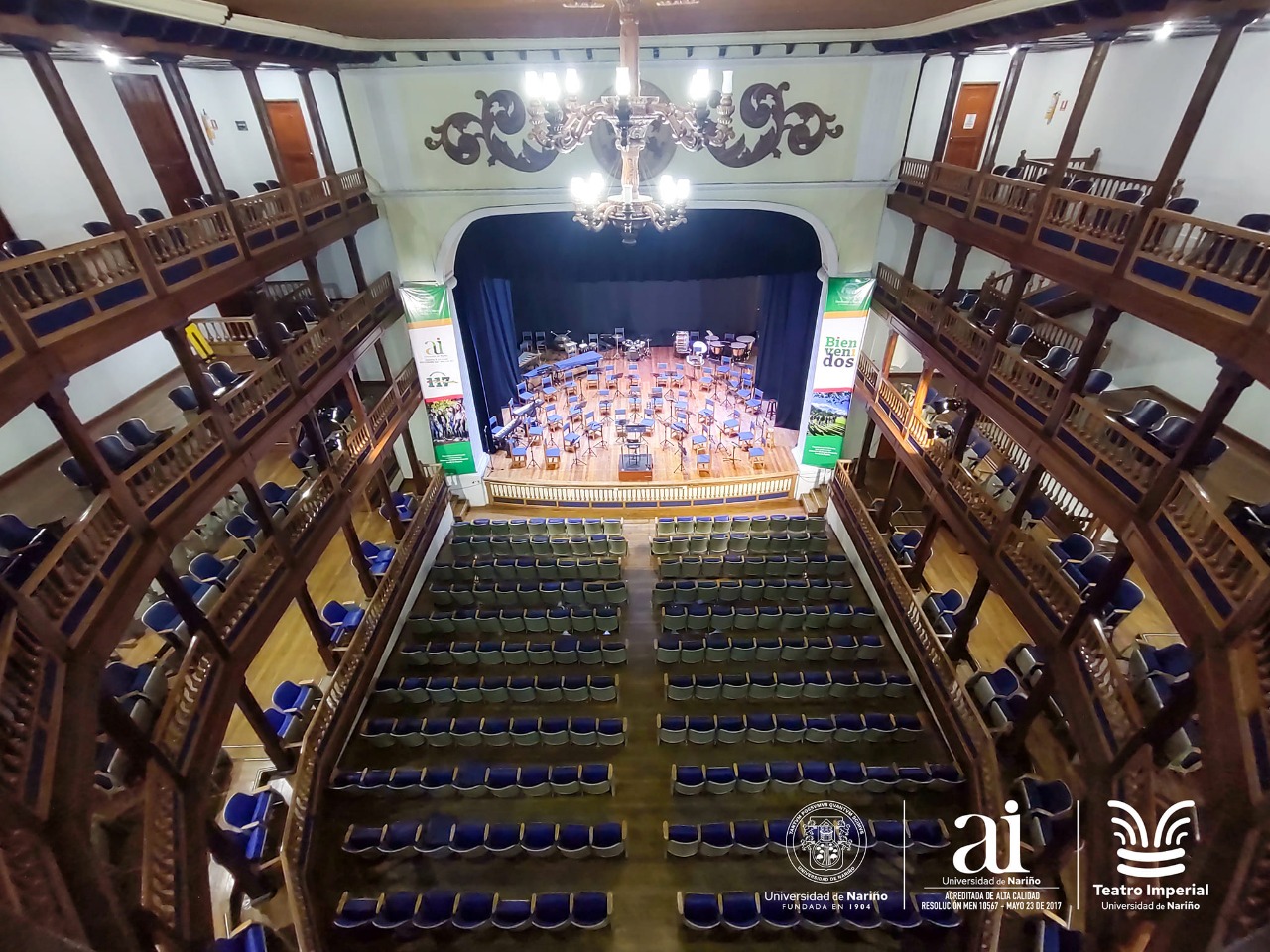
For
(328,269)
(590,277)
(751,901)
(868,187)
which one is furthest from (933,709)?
(328,269)

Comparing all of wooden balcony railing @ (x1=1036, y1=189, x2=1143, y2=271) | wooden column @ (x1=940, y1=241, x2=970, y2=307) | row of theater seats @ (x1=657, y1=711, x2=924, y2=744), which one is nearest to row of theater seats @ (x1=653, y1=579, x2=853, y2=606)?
row of theater seats @ (x1=657, y1=711, x2=924, y2=744)

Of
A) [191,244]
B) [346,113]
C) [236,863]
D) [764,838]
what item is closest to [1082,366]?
[764,838]

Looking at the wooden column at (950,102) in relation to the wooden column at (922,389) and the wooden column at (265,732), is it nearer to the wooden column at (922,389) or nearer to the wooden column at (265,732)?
the wooden column at (922,389)

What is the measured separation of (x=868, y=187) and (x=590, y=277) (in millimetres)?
5768

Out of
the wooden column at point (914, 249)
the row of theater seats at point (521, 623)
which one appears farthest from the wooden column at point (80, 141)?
the wooden column at point (914, 249)

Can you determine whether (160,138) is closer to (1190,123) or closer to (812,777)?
(1190,123)

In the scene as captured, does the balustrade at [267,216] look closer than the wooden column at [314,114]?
Yes

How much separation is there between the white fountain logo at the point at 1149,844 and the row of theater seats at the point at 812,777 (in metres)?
2.65

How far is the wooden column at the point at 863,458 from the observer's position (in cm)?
1286

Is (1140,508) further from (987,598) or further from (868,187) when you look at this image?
(868,187)

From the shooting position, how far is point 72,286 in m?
5.38

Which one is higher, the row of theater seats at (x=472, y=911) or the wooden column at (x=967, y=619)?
the wooden column at (x=967, y=619)

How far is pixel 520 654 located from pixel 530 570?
7.43 ft

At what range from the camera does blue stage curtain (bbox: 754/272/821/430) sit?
1371 centimetres
